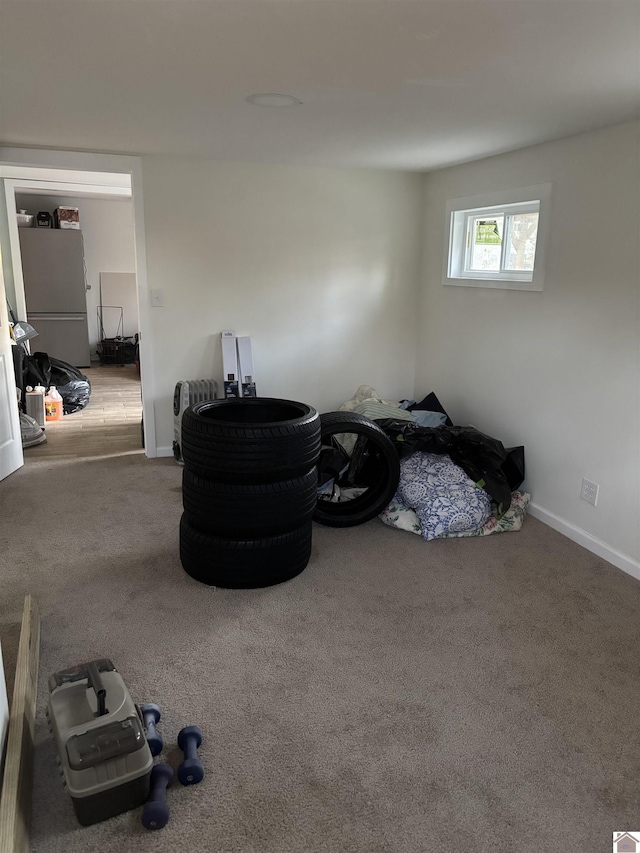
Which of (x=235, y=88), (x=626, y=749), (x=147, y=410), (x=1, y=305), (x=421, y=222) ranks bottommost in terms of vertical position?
(x=626, y=749)

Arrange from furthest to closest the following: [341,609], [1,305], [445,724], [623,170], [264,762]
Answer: [1,305] < [623,170] < [341,609] < [445,724] < [264,762]

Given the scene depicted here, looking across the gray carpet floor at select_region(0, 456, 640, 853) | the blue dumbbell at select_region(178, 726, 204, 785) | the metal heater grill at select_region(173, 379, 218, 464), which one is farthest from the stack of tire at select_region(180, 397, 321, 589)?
the metal heater grill at select_region(173, 379, 218, 464)

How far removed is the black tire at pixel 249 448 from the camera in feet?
9.14

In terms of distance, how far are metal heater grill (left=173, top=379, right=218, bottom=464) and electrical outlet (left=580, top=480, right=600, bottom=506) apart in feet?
8.44

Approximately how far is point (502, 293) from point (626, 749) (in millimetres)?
2897

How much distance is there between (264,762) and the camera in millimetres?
1984

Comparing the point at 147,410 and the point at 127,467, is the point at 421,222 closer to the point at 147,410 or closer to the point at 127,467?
the point at 147,410

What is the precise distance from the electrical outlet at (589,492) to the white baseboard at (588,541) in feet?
0.62

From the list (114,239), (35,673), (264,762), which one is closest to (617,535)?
(264,762)

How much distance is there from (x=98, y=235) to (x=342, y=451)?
254 inches

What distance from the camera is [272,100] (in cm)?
284

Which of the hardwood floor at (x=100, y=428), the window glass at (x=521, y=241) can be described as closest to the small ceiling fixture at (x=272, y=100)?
the window glass at (x=521, y=241)

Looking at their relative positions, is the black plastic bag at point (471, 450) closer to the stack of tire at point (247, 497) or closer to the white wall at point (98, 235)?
the stack of tire at point (247, 497)

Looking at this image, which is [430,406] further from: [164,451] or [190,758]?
[190,758]
